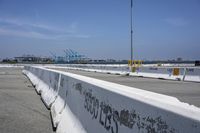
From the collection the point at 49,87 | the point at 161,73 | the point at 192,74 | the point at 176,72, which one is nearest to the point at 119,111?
the point at 49,87

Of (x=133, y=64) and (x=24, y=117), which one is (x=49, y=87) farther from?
(x=133, y=64)

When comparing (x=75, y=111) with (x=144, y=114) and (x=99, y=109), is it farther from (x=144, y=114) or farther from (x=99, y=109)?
(x=144, y=114)

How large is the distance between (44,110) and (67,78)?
1.70 meters

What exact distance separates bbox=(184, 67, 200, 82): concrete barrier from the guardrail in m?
15.7

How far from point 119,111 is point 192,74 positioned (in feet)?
64.2

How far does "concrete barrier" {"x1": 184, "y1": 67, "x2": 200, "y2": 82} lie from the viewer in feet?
69.5

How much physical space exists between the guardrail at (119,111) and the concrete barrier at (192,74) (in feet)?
51.5

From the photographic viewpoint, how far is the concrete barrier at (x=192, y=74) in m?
21.2

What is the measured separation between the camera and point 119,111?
3.56m

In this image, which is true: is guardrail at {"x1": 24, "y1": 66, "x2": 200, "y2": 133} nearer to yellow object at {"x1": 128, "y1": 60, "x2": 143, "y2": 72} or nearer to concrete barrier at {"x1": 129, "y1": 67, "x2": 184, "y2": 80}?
concrete barrier at {"x1": 129, "y1": 67, "x2": 184, "y2": 80}

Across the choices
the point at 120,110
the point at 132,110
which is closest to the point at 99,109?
the point at 120,110

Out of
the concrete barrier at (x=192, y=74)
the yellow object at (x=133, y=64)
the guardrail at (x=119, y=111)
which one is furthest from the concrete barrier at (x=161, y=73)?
the guardrail at (x=119, y=111)

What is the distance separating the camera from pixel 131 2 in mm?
41438

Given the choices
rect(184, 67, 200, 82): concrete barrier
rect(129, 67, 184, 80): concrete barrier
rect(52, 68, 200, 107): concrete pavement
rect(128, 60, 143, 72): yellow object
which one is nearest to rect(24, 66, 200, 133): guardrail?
rect(52, 68, 200, 107): concrete pavement
